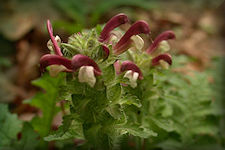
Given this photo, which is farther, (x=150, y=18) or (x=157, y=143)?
(x=150, y=18)

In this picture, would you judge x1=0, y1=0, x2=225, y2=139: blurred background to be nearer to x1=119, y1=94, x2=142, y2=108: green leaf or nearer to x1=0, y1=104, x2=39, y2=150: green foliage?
x1=0, y1=104, x2=39, y2=150: green foliage

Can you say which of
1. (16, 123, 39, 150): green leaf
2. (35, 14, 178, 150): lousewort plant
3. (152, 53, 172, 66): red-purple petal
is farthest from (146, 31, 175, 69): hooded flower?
(16, 123, 39, 150): green leaf

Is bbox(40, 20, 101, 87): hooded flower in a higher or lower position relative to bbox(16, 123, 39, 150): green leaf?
higher

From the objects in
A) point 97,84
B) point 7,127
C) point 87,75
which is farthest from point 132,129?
point 7,127

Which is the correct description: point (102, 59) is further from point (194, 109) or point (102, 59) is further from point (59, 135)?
point (194, 109)

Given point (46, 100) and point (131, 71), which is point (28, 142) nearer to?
point (46, 100)

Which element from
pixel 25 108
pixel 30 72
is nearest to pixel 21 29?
pixel 30 72

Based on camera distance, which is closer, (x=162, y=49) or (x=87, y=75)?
(x=87, y=75)
